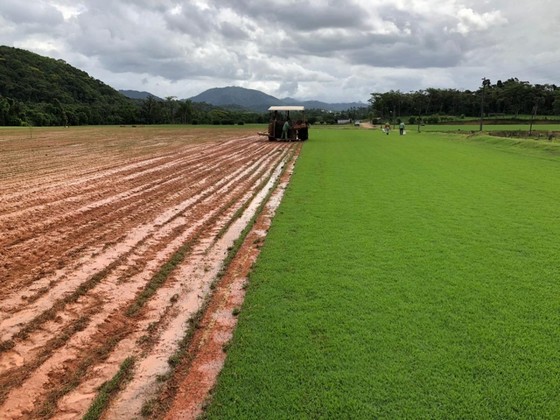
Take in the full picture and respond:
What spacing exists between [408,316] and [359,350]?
0.90 meters

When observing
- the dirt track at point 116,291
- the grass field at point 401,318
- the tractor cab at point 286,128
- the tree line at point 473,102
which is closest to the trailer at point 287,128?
the tractor cab at point 286,128

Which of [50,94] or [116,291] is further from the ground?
[50,94]

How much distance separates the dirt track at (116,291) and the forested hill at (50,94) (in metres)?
75.4

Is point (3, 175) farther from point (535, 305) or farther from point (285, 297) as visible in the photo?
point (535, 305)

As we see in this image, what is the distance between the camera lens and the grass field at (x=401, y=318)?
10.5ft

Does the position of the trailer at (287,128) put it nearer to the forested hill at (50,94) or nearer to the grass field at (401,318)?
the grass field at (401,318)

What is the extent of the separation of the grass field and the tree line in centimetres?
8246

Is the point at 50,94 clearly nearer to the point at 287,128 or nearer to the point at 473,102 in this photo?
the point at 287,128

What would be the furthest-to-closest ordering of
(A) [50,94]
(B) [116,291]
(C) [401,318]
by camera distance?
1. (A) [50,94]
2. (B) [116,291]
3. (C) [401,318]

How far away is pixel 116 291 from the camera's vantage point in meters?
5.30

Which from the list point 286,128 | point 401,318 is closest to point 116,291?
point 401,318

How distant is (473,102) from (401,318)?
363 feet

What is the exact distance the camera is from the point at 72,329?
4332 mm

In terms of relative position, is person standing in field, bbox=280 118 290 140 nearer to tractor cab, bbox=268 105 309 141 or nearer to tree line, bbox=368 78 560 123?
tractor cab, bbox=268 105 309 141
